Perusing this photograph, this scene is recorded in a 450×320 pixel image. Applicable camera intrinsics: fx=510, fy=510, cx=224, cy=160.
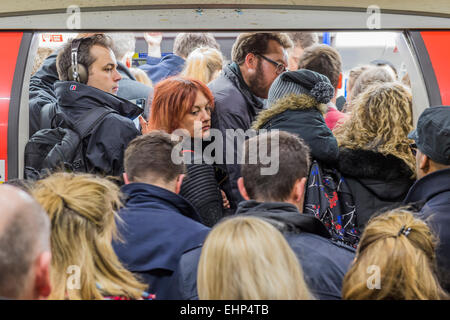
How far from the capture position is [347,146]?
266 centimetres

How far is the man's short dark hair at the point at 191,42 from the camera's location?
3477 mm

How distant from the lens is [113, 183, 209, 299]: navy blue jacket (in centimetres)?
184

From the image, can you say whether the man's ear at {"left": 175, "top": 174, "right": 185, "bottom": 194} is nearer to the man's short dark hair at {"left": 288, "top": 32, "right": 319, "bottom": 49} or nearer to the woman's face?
the woman's face

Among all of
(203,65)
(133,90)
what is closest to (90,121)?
(133,90)

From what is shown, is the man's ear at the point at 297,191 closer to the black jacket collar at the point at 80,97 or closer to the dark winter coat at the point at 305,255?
the dark winter coat at the point at 305,255

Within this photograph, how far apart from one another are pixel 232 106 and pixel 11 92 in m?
1.24

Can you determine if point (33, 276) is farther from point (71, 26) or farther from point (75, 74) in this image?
point (71, 26)

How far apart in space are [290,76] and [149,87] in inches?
45.3

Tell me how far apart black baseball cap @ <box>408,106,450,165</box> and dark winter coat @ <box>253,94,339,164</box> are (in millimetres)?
455

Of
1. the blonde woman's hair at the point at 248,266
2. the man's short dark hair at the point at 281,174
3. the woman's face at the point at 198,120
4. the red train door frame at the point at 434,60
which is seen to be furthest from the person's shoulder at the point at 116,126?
the red train door frame at the point at 434,60

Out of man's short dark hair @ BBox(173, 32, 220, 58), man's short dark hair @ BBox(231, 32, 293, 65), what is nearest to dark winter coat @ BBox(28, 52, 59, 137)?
man's short dark hair @ BBox(173, 32, 220, 58)

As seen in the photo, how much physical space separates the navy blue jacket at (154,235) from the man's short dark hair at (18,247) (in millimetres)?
644

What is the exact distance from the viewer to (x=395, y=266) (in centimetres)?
145
